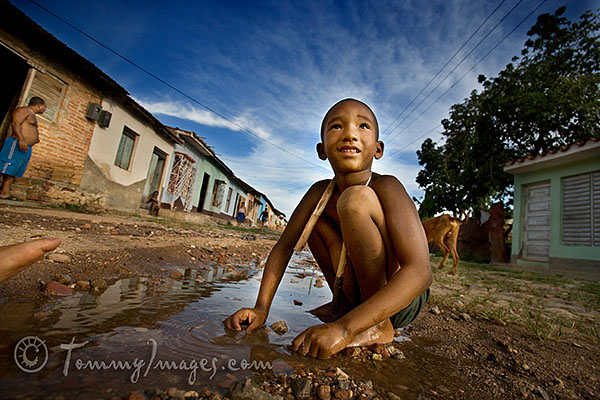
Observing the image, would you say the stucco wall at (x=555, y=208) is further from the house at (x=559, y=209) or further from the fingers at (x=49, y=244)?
the fingers at (x=49, y=244)

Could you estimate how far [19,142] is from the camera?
4883 mm

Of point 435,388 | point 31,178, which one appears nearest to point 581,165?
point 435,388

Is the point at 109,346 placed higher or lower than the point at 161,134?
lower

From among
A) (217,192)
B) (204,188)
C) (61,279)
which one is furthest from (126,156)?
(61,279)

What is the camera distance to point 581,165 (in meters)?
7.40

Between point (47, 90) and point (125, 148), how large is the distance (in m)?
3.11

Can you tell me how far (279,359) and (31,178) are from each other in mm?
7510

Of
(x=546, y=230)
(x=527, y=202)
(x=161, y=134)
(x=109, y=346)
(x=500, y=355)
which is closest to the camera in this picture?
(x=109, y=346)

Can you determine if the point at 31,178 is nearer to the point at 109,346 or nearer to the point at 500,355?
the point at 109,346

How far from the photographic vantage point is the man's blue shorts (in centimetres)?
483

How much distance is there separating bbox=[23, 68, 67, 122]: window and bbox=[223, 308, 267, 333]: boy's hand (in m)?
7.56

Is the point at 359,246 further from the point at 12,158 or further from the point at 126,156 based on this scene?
the point at 126,156

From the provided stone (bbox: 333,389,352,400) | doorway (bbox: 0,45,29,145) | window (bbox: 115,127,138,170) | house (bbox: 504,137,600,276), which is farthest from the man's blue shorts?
house (bbox: 504,137,600,276)
